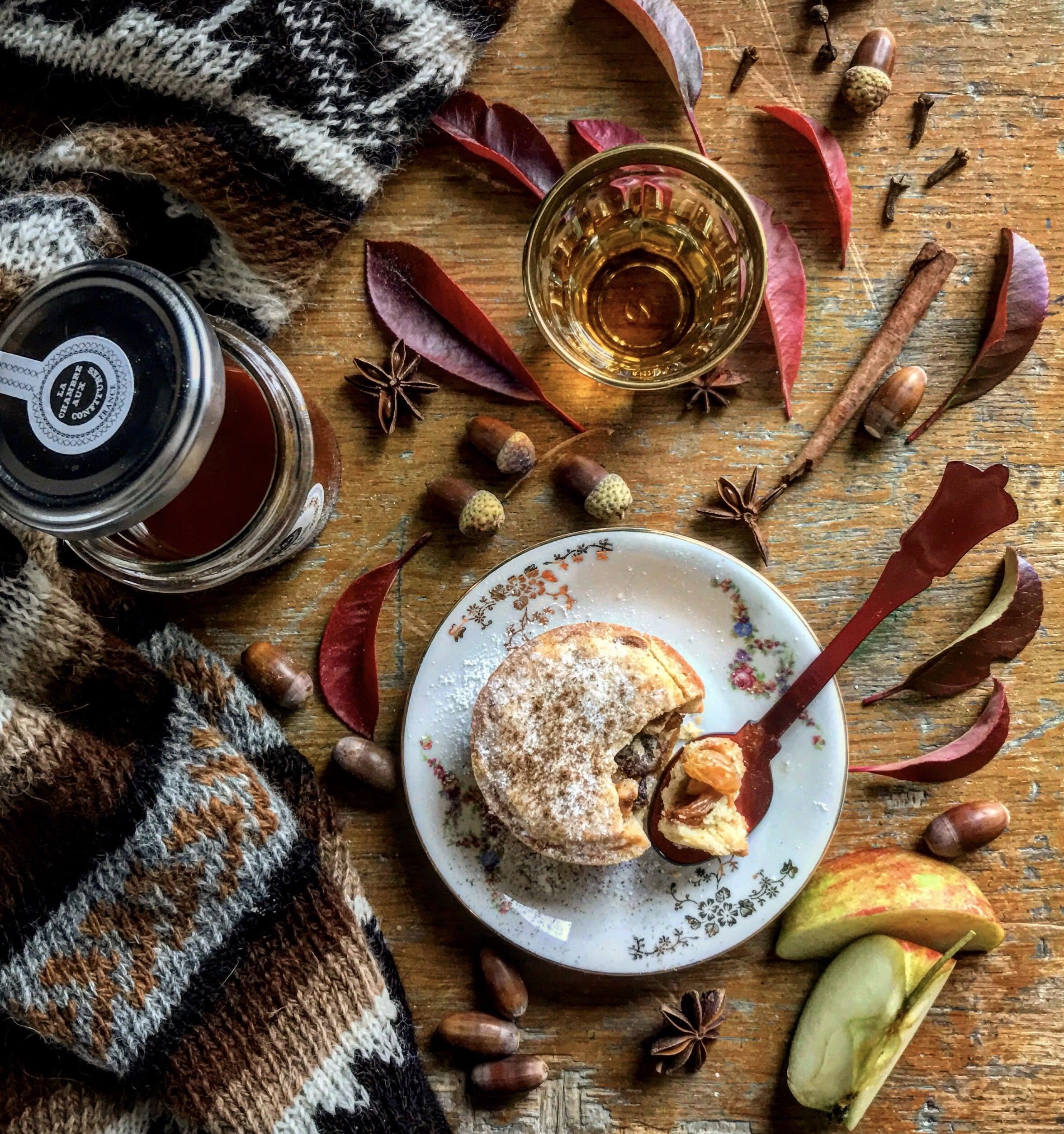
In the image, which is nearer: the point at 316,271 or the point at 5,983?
the point at 5,983

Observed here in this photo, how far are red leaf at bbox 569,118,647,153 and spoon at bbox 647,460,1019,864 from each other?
78 cm

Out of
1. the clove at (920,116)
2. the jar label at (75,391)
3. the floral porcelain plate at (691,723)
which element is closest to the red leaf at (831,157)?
the clove at (920,116)

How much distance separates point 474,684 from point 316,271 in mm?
752

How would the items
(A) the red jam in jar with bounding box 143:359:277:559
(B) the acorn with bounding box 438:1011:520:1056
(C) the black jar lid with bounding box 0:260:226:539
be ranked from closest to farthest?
(C) the black jar lid with bounding box 0:260:226:539 < (A) the red jam in jar with bounding box 143:359:277:559 < (B) the acorn with bounding box 438:1011:520:1056

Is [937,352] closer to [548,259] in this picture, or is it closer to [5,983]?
[548,259]

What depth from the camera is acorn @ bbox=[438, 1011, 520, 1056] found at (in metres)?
1.62

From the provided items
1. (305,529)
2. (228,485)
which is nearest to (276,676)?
(305,529)

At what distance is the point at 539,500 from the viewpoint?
1716mm

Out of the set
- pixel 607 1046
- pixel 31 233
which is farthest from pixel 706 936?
pixel 31 233

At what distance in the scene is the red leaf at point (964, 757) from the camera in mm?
1645

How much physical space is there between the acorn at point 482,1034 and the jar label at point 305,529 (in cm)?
83

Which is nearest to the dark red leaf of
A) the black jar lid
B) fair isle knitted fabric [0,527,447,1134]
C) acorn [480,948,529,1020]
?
acorn [480,948,529,1020]

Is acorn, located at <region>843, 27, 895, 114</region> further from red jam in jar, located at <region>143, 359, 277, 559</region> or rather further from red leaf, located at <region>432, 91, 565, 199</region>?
red jam in jar, located at <region>143, 359, 277, 559</region>

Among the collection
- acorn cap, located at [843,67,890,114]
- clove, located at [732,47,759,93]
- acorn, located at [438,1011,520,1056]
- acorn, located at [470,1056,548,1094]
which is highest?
clove, located at [732,47,759,93]
